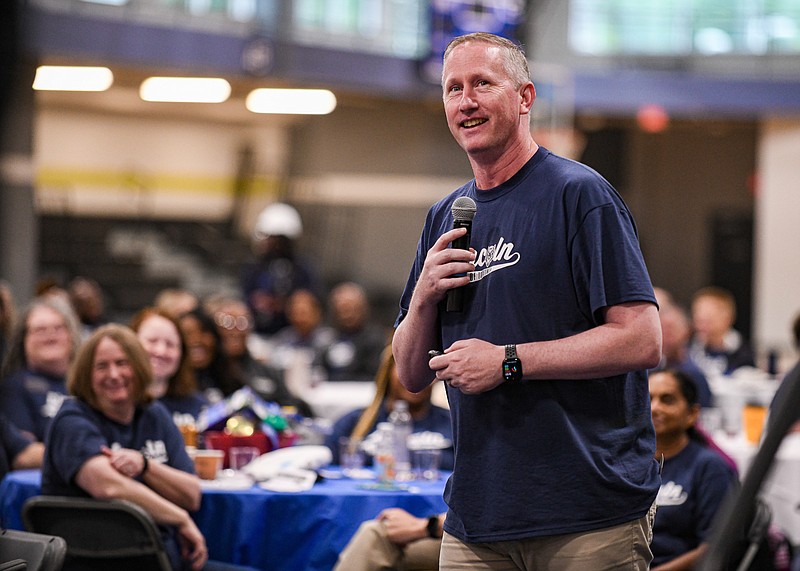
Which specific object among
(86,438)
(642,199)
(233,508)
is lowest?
(233,508)

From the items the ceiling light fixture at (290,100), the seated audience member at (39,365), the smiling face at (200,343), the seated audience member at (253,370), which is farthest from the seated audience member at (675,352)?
the ceiling light fixture at (290,100)

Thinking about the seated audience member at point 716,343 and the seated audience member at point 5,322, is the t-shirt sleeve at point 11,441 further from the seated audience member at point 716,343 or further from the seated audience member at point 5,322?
the seated audience member at point 716,343

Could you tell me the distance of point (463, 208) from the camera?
237 cm

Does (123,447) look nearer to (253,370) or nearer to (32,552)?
(32,552)

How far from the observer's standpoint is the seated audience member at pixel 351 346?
33.7 ft

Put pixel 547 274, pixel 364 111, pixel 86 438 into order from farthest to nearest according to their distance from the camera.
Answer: pixel 364 111 → pixel 86 438 → pixel 547 274

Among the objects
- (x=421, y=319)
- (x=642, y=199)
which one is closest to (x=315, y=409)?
(x=421, y=319)

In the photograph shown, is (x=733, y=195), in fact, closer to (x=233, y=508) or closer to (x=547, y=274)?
(x=233, y=508)

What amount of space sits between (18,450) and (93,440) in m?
1.24

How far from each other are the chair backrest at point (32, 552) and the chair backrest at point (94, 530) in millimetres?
691

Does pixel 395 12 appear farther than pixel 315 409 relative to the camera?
Yes

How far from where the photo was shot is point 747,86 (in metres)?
15.2

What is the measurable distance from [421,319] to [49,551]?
145cm

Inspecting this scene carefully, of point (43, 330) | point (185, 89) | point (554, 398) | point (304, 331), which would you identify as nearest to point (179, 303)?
point (43, 330)
